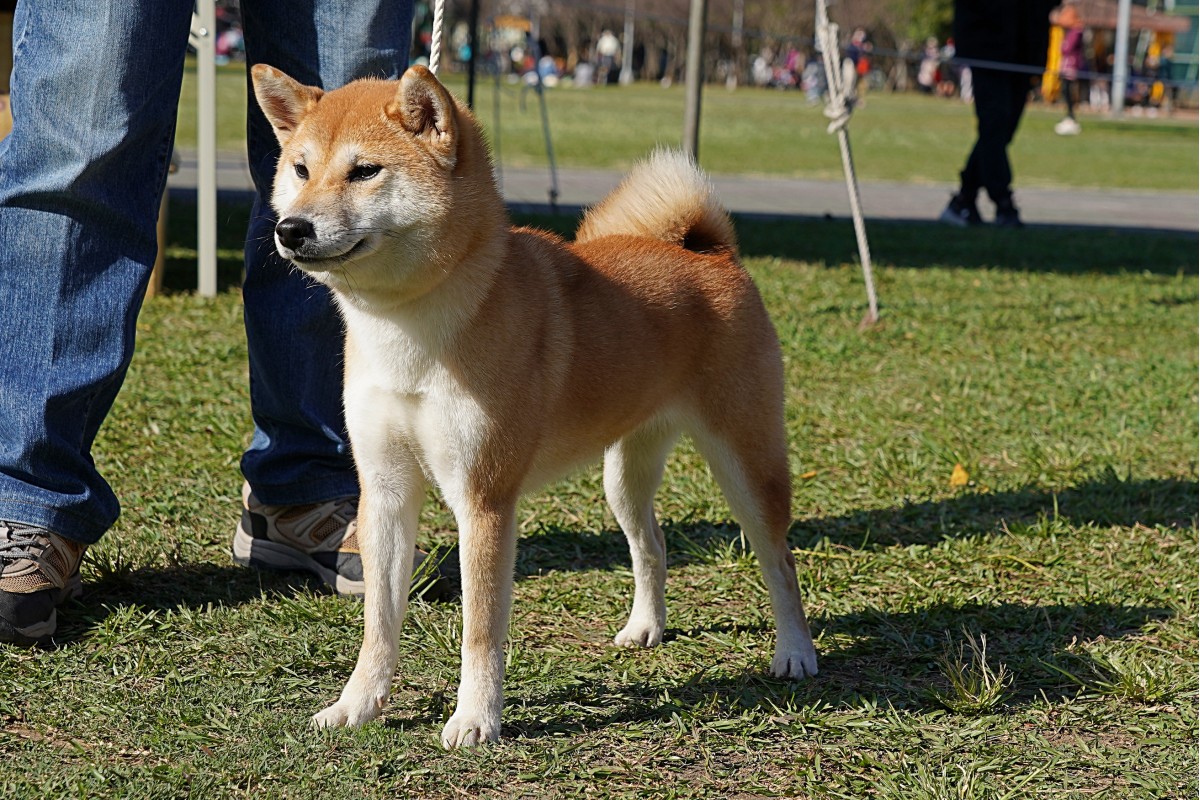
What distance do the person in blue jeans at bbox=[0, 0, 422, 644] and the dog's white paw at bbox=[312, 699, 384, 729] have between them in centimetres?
62

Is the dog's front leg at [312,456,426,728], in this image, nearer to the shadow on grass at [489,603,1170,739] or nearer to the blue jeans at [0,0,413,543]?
the shadow on grass at [489,603,1170,739]

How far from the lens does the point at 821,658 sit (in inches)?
114

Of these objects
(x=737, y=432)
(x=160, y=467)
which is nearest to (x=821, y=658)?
(x=737, y=432)

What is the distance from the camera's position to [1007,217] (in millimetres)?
10516

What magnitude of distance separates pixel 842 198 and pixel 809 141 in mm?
9538

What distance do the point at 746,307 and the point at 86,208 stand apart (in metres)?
1.38

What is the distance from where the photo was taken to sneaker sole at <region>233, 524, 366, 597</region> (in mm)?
3090

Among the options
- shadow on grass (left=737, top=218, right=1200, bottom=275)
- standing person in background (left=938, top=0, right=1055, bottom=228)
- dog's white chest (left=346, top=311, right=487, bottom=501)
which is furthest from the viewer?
standing person in background (left=938, top=0, right=1055, bottom=228)

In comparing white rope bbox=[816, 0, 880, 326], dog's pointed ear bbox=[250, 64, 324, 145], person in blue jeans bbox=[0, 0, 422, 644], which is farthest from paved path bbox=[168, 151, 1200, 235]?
dog's pointed ear bbox=[250, 64, 324, 145]

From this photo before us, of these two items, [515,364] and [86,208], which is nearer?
[515,364]

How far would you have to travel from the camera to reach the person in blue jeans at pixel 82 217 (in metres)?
2.56

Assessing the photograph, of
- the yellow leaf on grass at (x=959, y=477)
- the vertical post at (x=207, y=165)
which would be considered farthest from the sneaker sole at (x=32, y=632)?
the vertical post at (x=207, y=165)

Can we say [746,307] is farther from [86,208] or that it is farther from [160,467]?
[160,467]

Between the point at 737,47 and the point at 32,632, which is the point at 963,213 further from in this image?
the point at 737,47
